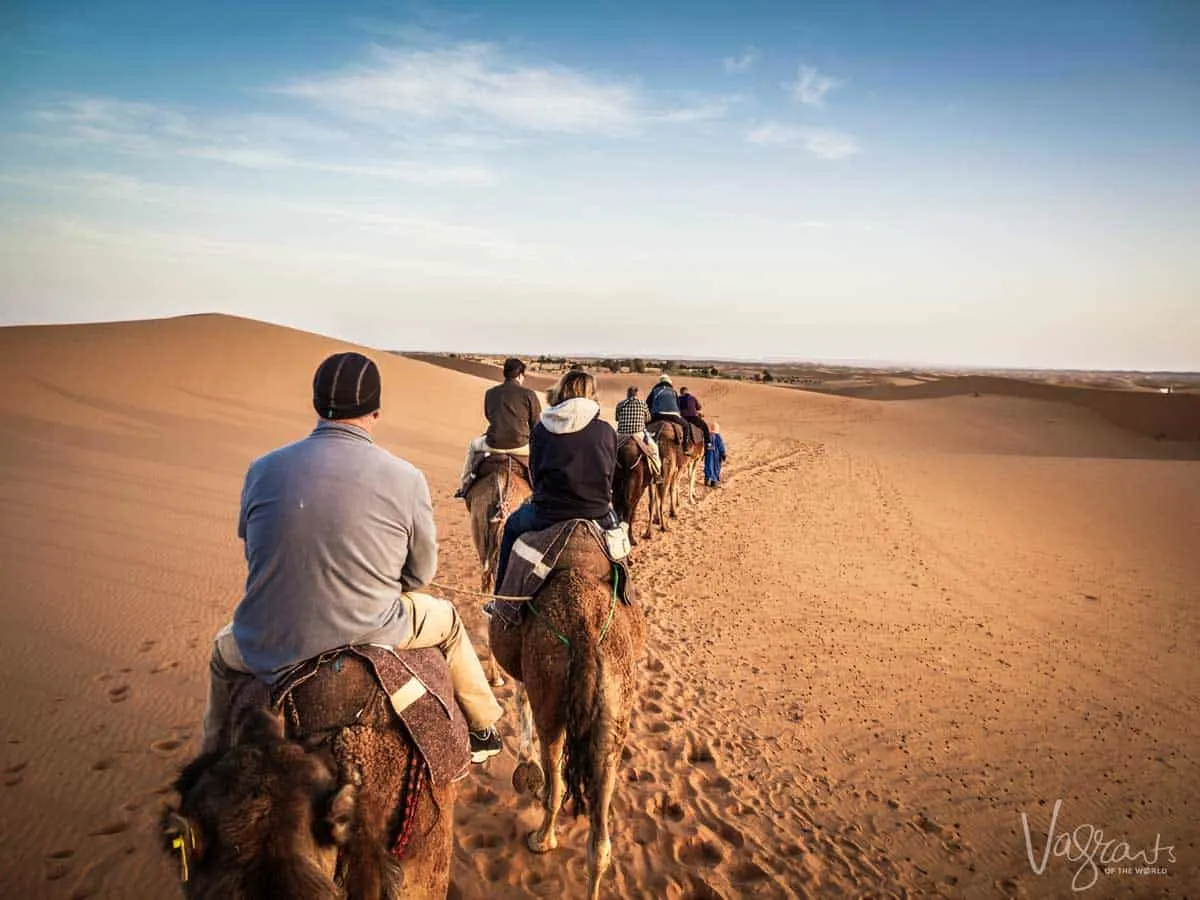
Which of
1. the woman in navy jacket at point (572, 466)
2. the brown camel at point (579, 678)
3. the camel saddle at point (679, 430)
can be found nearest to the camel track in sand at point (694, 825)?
the brown camel at point (579, 678)

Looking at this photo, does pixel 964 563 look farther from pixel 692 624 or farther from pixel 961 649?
pixel 692 624

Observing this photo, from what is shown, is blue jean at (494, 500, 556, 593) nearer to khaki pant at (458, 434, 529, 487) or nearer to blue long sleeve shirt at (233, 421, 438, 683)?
blue long sleeve shirt at (233, 421, 438, 683)

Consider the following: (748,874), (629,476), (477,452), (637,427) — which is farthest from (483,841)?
(637,427)

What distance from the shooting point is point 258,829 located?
71.1 inches

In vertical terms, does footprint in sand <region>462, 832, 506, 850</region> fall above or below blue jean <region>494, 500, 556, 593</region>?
below

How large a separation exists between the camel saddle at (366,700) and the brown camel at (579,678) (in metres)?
0.97

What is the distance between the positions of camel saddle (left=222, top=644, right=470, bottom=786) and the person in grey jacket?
0.21 feet

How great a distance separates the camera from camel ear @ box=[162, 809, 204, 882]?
175 cm

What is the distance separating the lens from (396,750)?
2547mm

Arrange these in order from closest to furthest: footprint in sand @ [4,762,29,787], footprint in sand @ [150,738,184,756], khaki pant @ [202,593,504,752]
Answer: khaki pant @ [202,593,504,752] < footprint in sand @ [4,762,29,787] < footprint in sand @ [150,738,184,756]

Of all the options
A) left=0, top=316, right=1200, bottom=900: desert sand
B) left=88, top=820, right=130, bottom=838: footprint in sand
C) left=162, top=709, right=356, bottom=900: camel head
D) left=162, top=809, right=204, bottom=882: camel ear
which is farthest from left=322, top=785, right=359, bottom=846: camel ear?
left=88, top=820, right=130, bottom=838: footprint in sand

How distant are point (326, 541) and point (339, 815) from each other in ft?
3.29

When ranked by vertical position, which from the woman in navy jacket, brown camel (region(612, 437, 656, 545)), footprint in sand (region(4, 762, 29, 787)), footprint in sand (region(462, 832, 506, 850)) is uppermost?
the woman in navy jacket

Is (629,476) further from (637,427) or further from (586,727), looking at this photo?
(586,727)
